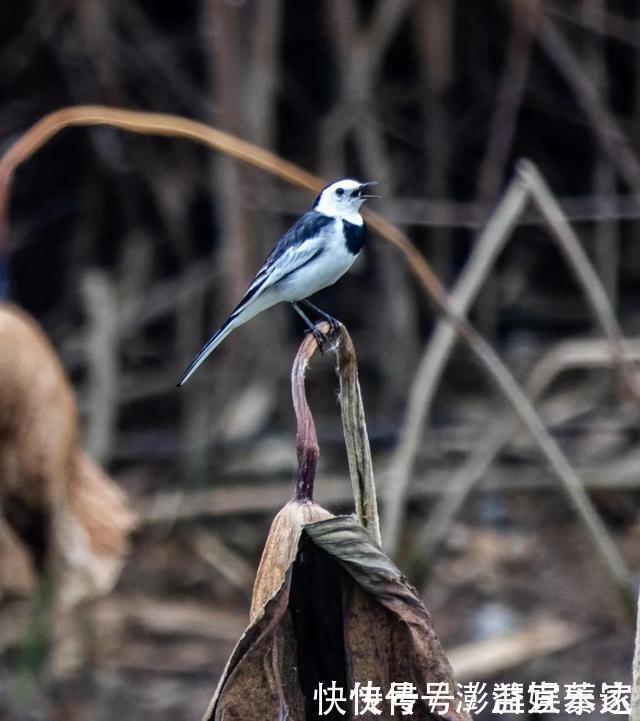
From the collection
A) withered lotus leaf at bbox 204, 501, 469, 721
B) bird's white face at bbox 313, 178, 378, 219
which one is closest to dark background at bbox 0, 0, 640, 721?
bird's white face at bbox 313, 178, 378, 219

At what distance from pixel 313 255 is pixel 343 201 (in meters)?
0.15

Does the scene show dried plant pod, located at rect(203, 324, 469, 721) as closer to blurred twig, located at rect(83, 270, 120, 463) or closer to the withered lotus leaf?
the withered lotus leaf

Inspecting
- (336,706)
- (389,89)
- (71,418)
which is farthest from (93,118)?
(389,89)

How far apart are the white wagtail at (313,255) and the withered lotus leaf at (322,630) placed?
856mm

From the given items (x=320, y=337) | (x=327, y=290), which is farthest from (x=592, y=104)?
(x=320, y=337)

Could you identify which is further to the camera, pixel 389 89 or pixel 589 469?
pixel 389 89

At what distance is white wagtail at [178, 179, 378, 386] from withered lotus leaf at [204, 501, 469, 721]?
2.81 ft

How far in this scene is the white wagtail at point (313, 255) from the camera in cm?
232

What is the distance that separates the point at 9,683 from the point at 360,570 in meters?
3.67

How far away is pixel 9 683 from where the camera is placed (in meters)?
4.84

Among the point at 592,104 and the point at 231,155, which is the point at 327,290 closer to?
the point at 592,104

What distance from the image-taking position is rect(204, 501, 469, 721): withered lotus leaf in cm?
135

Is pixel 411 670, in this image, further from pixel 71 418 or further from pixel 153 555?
pixel 153 555

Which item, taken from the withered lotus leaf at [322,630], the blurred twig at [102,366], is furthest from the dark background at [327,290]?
the withered lotus leaf at [322,630]
